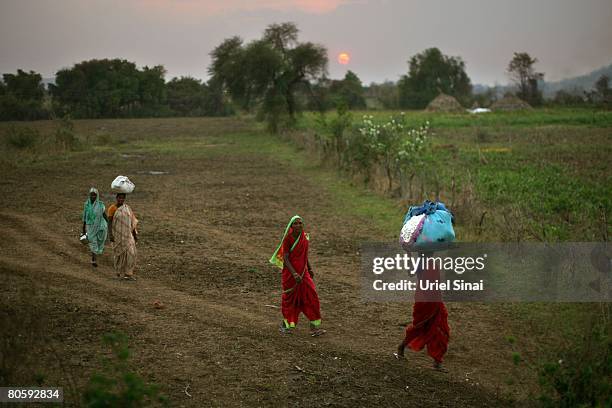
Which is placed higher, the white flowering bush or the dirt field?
the white flowering bush

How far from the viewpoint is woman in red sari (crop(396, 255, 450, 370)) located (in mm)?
6230

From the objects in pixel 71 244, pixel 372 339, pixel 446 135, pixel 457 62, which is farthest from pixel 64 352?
pixel 457 62

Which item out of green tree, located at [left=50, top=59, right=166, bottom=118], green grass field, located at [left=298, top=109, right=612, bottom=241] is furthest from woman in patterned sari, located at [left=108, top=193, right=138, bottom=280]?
green tree, located at [left=50, top=59, right=166, bottom=118]

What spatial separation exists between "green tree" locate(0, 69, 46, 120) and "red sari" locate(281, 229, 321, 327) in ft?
134

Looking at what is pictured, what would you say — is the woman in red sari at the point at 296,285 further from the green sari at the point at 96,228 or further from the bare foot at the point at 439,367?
the green sari at the point at 96,228

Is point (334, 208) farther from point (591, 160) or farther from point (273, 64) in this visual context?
point (273, 64)

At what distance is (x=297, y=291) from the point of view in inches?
278

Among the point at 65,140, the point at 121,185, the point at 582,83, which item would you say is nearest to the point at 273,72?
the point at 65,140

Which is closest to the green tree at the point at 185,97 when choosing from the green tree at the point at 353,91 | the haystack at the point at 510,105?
the green tree at the point at 353,91

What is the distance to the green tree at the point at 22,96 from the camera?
42.8 meters

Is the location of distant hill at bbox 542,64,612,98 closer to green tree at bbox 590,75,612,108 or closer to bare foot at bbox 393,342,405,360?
green tree at bbox 590,75,612,108

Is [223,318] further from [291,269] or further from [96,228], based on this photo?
[96,228]

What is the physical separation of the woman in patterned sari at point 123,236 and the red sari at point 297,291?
2.92 meters

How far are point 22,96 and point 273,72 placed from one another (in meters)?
18.1
